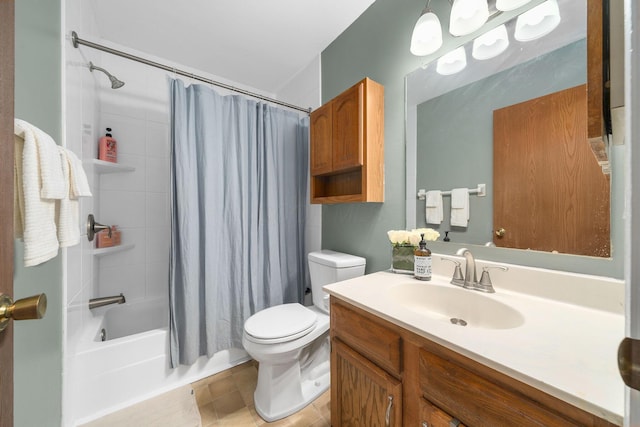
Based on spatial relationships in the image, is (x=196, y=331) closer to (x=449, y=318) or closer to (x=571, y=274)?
(x=449, y=318)

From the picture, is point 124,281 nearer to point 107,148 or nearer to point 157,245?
point 157,245

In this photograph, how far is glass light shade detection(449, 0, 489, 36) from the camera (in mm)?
921

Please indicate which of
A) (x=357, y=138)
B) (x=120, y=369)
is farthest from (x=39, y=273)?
(x=357, y=138)

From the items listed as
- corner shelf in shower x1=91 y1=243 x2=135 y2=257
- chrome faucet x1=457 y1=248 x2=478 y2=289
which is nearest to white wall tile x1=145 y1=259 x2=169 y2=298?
corner shelf in shower x1=91 y1=243 x2=135 y2=257

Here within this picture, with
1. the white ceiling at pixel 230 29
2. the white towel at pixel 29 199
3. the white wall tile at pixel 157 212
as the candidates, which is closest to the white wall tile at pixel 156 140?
the white wall tile at pixel 157 212

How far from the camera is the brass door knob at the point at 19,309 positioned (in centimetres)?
36

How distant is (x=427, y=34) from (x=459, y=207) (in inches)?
31.9

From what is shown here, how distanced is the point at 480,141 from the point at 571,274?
0.59 m

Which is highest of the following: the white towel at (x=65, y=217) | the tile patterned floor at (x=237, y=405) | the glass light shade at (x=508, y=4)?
the glass light shade at (x=508, y=4)

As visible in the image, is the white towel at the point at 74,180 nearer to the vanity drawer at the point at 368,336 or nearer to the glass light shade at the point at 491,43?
the vanity drawer at the point at 368,336

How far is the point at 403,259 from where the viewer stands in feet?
3.77

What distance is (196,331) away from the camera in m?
1.47

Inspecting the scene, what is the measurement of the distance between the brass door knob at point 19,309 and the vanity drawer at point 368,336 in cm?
81

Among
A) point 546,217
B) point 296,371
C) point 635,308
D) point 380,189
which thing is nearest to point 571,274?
point 546,217
